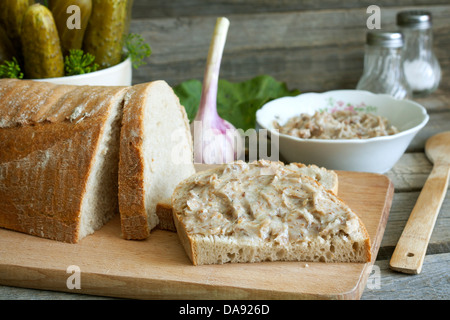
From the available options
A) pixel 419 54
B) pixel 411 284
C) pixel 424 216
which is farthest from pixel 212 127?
pixel 419 54

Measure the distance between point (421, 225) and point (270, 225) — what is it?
21.9 inches

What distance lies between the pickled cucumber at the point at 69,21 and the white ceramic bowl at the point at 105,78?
0.46 feet

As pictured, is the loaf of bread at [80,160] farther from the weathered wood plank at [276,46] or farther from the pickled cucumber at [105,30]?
the weathered wood plank at [276,46]

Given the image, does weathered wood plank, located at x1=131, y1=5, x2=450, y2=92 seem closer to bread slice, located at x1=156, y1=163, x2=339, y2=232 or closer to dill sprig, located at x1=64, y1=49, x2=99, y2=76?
dill sprig, located at x1=64, y1=49, x2=99, y2=76

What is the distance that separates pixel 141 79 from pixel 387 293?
2306 mm

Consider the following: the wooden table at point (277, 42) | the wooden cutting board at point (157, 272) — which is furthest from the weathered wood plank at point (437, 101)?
the wooden cutting board at point (157, 272)

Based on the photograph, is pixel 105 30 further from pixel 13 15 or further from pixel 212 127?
pixel 212 127

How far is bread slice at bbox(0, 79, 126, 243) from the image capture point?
5.94 ft

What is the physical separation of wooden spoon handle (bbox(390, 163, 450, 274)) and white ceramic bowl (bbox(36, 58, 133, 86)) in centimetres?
136

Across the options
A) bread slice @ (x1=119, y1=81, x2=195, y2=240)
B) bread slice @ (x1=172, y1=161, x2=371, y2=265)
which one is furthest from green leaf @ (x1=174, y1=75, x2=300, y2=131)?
bread slice @ (x1=172, y1=161, x2=371, y2=265)

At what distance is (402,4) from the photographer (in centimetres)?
356

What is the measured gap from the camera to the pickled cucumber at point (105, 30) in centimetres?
232

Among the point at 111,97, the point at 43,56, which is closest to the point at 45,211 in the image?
the point at 111,97

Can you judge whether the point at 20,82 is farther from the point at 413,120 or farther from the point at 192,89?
the point at 413,120
